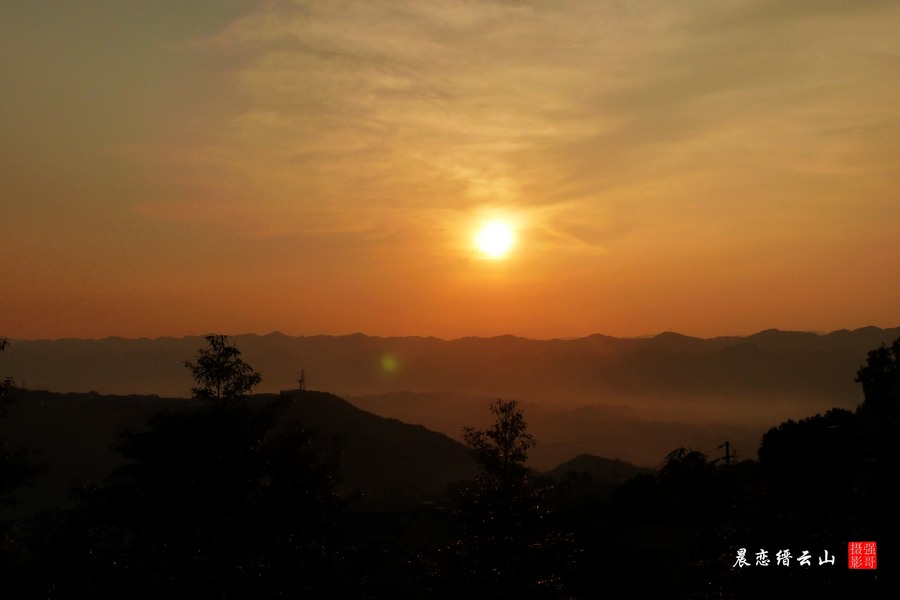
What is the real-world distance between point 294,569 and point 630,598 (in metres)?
25.5

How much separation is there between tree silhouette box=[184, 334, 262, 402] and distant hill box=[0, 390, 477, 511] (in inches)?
4082

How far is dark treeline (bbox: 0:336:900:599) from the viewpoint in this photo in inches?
627

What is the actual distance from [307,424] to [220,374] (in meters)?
116

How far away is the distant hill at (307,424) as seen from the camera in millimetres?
140375

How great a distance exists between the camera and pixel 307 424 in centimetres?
13600

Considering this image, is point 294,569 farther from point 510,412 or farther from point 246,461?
point 510,412

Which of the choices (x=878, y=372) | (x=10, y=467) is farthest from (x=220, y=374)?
(x=878, y=372)

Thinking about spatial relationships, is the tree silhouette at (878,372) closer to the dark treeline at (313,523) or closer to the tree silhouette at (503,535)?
the dark treeline at (313,523)

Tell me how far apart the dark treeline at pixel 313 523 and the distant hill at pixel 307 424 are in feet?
334

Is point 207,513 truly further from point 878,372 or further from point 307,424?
point 307,424

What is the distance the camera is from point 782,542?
55.1 ft

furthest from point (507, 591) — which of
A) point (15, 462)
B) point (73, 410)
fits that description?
point (73, 410)

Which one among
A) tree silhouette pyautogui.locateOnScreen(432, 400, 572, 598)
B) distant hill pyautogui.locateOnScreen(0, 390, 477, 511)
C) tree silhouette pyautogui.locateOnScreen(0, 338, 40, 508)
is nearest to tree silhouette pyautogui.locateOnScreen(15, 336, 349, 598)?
tree silhouette pyautogui.locateOnScreen(0, 338, 40, 508)

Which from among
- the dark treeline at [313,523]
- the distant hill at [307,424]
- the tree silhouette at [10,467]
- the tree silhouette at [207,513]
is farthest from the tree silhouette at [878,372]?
the distant hill at [307,424]
